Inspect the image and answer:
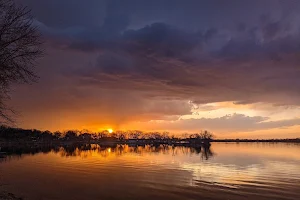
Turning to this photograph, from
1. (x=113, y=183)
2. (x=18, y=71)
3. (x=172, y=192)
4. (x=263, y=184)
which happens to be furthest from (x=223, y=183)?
(x=18, y=71)

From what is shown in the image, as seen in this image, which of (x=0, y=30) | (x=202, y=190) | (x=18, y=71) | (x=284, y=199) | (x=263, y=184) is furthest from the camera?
(x=263, y=184)

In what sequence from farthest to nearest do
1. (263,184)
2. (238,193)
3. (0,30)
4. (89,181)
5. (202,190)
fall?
1. (89,181)
2. (263,184)
3. (202,190)
4. (238,193)
5. (0,30)

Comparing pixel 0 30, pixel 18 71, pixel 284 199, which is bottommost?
pixel 284 199

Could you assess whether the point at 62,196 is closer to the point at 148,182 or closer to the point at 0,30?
the point at 148,182

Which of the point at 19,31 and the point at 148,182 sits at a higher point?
the point at 19,31

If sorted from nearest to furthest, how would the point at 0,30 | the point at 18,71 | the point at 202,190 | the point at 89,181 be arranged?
the point at 0,30
the point at 18,71
the point at 202,190
the point at 89,181

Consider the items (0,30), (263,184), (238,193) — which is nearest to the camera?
(0,30)

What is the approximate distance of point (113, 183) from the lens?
4928 centimetres

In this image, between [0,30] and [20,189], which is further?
[20,189]

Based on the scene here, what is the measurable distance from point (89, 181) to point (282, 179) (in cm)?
3333

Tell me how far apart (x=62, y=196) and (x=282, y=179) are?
37205 mm

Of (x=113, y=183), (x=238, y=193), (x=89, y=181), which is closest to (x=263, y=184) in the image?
(x=238, y=193)

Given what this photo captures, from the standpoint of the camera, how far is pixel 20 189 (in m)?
42.3

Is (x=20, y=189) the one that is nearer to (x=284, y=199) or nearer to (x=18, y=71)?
(x=18, y=71)
